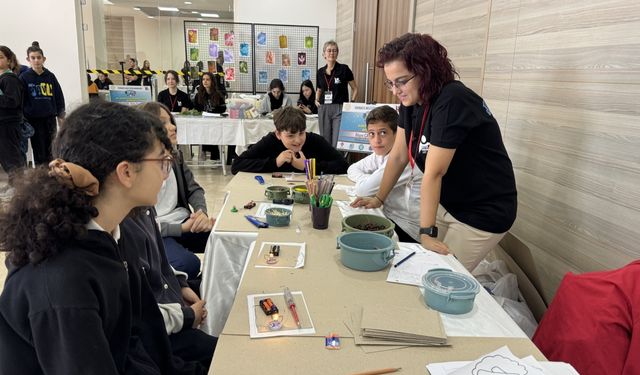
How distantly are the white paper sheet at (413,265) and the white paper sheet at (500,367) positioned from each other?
374mm

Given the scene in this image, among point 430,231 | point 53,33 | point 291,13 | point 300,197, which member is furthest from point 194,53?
→ point 430,231

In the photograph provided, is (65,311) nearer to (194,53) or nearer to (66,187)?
(66,187)

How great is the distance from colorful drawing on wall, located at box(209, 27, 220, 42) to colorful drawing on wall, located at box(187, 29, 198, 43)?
0.26 m

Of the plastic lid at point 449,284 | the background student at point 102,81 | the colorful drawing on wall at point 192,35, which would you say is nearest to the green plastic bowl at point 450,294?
the plastic lid at point 449,284

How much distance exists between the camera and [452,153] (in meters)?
1.65

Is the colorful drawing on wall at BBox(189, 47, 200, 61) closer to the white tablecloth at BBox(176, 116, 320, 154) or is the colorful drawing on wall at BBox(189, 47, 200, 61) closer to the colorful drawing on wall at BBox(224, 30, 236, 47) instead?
the colorful drawing on wall at BBox(224, 30, 236, 47)

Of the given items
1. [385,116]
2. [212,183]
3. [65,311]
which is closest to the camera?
[65,311]

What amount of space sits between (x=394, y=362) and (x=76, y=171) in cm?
81

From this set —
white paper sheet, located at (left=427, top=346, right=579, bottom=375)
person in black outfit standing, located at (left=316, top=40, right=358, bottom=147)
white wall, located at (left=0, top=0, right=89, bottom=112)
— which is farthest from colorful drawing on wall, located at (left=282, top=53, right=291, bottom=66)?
white paper sheet, located at (left=427, top=346, right=579, bottom=375)

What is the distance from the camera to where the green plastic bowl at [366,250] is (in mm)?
1402

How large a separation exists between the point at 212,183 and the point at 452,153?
430 centimetres

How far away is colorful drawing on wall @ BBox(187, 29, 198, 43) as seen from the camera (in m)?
7.88

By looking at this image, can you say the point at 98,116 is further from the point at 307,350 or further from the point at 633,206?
the point at 633,206

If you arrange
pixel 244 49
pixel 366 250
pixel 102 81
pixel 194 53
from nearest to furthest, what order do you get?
pixel 366 250 → pixel 244 49 → pixel 102 81 → pixel 194 53
